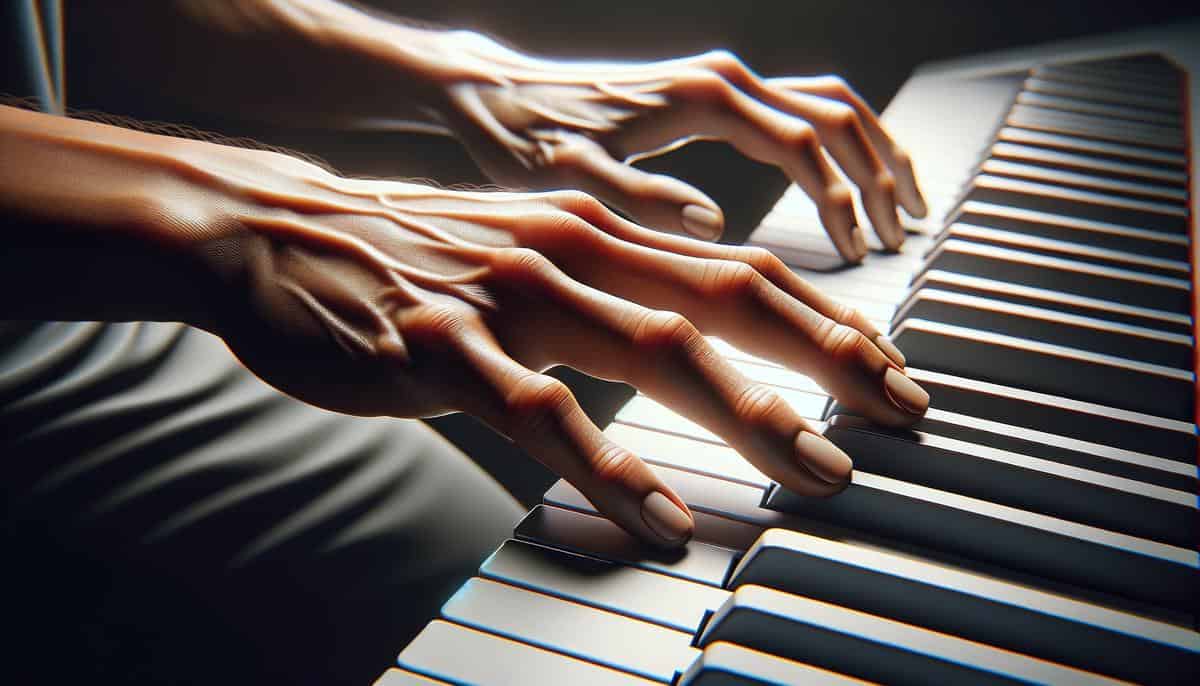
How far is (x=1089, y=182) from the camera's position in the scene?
1.01 m

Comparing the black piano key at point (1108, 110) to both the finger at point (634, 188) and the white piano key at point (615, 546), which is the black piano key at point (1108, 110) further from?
the white piano key at point (615, 546)

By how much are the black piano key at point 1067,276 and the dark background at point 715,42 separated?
0.73 m

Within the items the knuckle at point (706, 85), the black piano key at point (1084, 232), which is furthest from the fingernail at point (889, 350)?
the knuckle at point (706, 85)

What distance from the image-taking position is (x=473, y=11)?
72.9 inches

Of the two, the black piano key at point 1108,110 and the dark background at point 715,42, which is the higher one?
the black piano key at point 1108,110

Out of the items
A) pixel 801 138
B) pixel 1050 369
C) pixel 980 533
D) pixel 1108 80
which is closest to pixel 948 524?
pixel 980 533

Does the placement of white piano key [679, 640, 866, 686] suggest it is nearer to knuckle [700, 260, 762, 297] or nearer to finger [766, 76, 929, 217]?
knuckle [700, 260, 762, 297]

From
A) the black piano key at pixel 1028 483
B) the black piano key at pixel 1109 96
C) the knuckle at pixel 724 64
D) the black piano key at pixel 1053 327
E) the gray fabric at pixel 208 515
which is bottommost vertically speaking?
the gray fabric at pixel 208 515

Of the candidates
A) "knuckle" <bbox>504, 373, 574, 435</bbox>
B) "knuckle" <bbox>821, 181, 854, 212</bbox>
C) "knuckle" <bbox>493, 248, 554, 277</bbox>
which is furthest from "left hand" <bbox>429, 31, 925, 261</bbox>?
"knuckle" <bbox>504, 373, 574, 435</bbox>

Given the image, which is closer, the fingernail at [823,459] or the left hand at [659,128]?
the fingernail at [823,459]

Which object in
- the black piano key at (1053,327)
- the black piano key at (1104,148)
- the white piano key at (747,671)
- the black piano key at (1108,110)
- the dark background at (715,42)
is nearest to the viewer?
the white piano key at (747,671)

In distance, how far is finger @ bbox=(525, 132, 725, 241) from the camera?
918mm

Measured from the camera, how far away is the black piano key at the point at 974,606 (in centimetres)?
46

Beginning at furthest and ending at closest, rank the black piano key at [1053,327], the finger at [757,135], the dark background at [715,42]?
the dark background at [715,42], the finger at [757,135], the black piano key at [1053,327]
